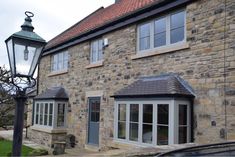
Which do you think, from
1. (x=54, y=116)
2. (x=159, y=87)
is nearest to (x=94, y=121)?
(x=54, y=116)

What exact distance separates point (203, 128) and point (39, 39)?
571 centimetres

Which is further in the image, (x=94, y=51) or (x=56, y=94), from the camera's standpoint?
(x=56, y=94)

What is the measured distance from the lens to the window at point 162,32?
33.6 ft

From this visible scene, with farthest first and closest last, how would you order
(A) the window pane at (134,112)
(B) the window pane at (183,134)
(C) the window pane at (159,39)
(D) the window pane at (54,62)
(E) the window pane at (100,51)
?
1. (D) the window pane at (54,62)
2. (E) the window pane at (100,51)
3. (C) the window pane at (159,39)
4. (A) the window pane at (134,112)
5. (B) the window pane at (183,134)

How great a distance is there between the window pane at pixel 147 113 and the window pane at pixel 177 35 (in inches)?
84.7

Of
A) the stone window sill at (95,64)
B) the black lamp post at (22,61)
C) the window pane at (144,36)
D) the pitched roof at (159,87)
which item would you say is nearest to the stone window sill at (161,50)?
the window pane at (144,36)

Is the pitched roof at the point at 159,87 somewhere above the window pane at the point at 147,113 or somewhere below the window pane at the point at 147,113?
above

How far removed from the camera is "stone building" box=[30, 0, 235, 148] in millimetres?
8797

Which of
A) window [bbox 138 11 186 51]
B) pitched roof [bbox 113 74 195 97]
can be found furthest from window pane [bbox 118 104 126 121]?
window [bbox 138 11 186 51]

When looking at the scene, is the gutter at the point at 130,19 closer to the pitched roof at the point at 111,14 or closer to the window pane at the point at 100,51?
the pitched roof at the point at 111,14

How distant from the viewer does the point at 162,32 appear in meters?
10.8

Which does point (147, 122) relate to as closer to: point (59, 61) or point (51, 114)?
point (51, 114)

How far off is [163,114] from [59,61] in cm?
980

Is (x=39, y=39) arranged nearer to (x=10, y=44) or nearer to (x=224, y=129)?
(x=10, y=44)
